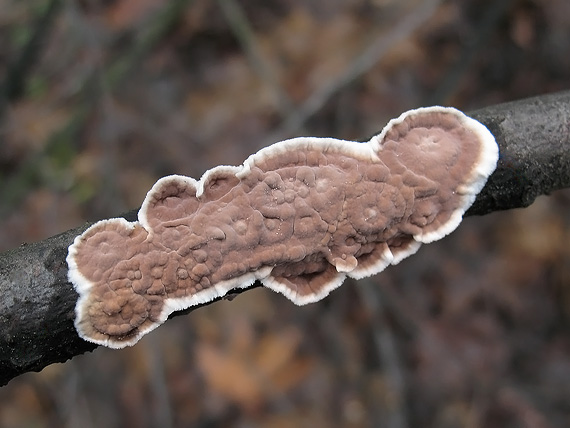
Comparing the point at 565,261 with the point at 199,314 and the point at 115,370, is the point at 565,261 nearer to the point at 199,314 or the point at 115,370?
the point at 199,314

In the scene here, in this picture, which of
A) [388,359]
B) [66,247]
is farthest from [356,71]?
[66,247]

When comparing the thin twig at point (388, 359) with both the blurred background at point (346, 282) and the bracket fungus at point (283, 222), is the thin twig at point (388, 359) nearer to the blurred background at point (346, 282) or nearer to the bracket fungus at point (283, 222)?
the blurred background at point (346, 282)

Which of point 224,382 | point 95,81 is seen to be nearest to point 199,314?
point 224,382

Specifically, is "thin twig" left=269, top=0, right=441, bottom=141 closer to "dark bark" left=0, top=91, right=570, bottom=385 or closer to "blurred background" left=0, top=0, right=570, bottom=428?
"blurred background" left=0, top=0, right=570, bottom=428

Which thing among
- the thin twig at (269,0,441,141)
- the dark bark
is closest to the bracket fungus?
the dark bark

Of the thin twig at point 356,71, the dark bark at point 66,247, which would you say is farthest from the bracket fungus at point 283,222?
the thin twig at point 356,71
